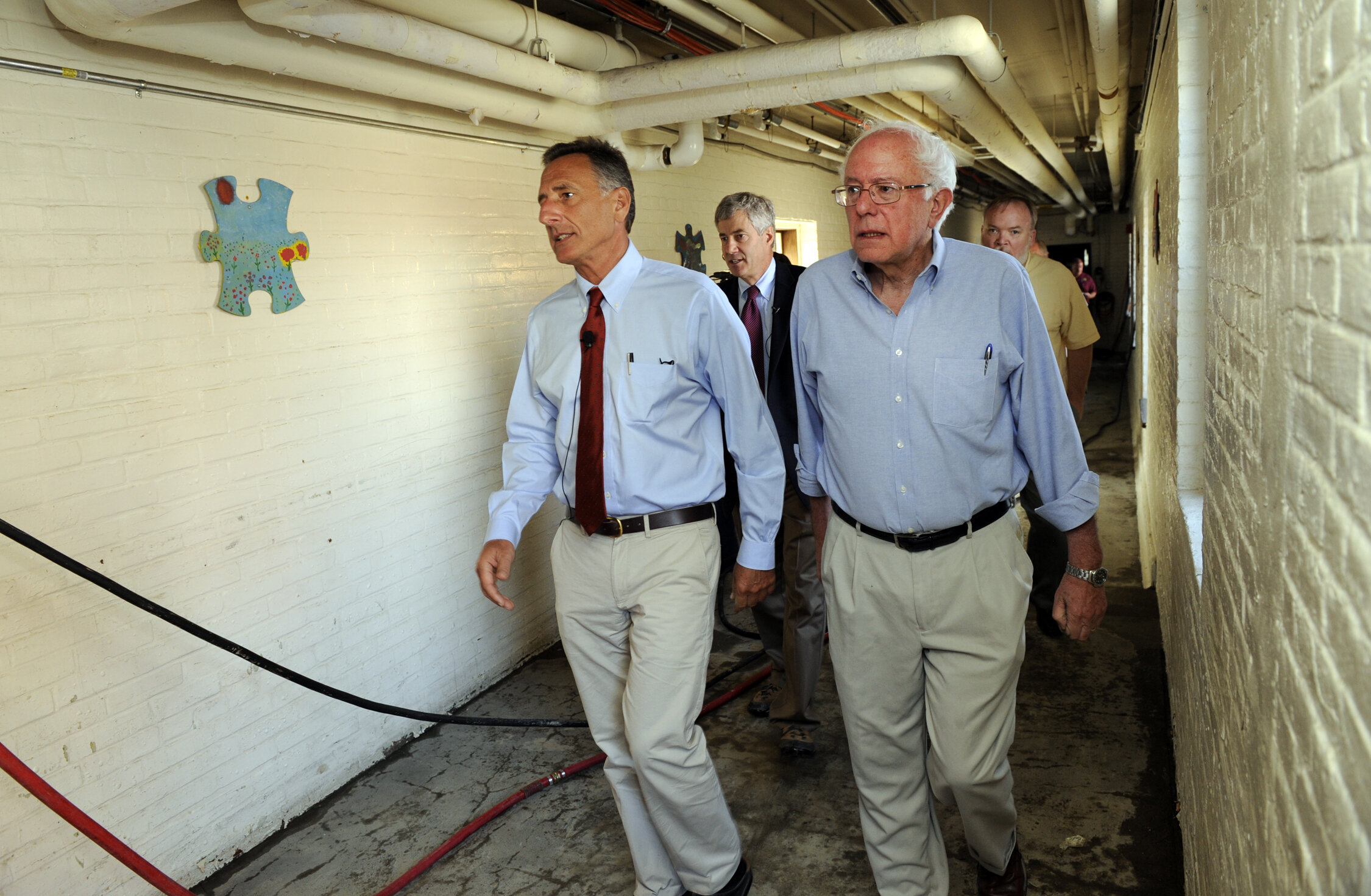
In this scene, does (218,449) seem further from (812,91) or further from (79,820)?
(812,91)

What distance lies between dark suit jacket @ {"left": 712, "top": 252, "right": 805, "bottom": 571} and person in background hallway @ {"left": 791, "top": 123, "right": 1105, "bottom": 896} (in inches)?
22.6

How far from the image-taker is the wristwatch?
2.16 metres

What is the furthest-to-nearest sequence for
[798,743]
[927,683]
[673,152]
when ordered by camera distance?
[673,152]
[798,743]
[927,683]

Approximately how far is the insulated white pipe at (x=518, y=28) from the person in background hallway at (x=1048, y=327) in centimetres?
186

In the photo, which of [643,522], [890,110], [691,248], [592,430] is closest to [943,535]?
[643,522]

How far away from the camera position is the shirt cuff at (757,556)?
8.15 feet

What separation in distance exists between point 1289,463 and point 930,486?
3.72ft

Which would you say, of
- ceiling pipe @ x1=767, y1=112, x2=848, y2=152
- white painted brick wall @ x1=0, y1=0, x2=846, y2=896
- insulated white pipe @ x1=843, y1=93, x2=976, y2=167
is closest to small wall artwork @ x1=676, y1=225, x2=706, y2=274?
ceiling pipe @ x1=767, y1=112, x2=848, y2=152

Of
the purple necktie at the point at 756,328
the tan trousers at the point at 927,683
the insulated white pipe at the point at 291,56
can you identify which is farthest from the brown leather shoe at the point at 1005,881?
the insulated white pipe at the point at 291,56

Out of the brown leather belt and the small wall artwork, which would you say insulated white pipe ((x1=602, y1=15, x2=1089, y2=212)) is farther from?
the brown leather belt

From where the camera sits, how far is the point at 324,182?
3270 millimetres

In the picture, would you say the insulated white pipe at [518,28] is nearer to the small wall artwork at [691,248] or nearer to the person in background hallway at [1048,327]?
the small wall artwork at [691,248]

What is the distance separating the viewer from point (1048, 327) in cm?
420

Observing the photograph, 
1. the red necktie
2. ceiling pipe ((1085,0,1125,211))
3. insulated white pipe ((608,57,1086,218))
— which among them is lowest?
the red necktie
